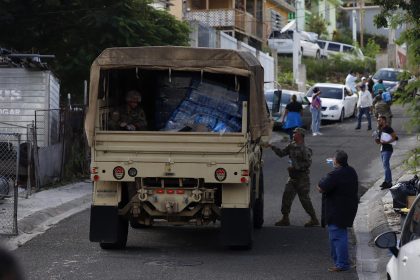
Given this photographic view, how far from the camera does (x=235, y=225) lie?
1121 centimetres

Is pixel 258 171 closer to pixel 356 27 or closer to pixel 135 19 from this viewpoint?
pixel 135 19

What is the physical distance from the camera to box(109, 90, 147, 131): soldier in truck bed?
12.2m

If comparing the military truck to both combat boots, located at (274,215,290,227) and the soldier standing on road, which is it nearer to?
the soldier standing on road

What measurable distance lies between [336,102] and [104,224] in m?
23.1

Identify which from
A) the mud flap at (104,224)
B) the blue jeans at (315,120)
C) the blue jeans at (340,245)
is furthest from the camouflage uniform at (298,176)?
the blue jeans at (315,120)

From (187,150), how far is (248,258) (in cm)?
165

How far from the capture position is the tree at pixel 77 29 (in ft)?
73.6

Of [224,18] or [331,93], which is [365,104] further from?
[224,18]

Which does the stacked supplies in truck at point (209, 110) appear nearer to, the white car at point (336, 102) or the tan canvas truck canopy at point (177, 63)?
the tan canvas truck canopy at point (177, 63)

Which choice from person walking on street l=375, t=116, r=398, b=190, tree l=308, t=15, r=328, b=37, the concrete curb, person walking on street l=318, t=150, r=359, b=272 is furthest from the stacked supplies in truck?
tree l=308, t=15, r=328, b=37

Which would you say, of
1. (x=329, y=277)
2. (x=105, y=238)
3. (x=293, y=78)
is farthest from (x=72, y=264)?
(x=293, y=78)

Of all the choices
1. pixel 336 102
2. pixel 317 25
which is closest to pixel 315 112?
pixel 336 102

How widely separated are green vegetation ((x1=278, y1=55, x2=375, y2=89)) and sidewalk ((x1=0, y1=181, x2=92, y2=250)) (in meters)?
32.8

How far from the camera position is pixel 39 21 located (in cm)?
2378
